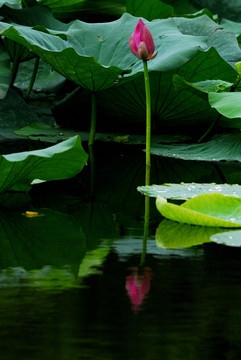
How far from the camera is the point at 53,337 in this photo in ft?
2.46

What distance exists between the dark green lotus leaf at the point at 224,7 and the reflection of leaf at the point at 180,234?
3167mm

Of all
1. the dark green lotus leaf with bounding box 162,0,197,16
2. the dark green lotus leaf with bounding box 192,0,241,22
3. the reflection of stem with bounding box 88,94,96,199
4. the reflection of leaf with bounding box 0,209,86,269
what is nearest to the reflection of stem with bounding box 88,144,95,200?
the reflection of stem with bounding box 88,94,96,199

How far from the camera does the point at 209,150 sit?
2398 millimetres

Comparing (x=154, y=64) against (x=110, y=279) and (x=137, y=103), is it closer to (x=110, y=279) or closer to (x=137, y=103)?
(x=137, y=103)

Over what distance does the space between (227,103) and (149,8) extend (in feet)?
4.26

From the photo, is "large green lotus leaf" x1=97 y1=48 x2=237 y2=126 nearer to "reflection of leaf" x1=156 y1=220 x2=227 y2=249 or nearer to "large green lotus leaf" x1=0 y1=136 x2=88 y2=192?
"large green lotus leaf" x1=0 y1=136 x2=88 y2=192

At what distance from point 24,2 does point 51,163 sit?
71.9 inches

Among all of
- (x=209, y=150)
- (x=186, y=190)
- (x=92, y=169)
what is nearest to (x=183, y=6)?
(x=209, y=150)

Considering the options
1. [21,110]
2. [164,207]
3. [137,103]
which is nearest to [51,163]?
[164,207]

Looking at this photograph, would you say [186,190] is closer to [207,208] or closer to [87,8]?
[207,208]

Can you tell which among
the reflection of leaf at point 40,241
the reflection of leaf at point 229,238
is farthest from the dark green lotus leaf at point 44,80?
the reflection of leaf at point 229,238

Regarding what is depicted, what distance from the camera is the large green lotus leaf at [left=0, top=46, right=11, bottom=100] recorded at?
2777 mm

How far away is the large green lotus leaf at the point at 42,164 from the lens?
1.41 meters

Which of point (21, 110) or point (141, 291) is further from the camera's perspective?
point (21, 110)
